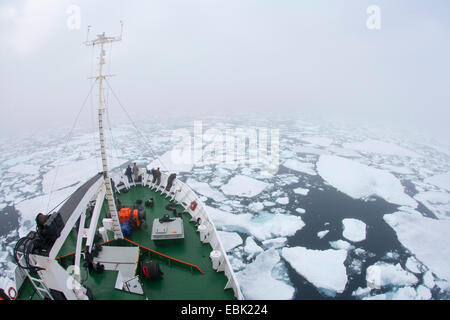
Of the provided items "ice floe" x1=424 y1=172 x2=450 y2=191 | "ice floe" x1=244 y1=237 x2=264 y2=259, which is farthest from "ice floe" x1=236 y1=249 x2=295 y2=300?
"ice floe" x1=424 y1=172 x2=450 y2=191

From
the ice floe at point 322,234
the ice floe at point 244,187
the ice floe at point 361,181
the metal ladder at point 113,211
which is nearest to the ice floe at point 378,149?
the ice floe at point 361,181

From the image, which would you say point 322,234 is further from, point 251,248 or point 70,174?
point 70,174

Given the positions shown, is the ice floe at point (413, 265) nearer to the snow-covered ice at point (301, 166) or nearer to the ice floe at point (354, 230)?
the ice floe at point (354, 230)

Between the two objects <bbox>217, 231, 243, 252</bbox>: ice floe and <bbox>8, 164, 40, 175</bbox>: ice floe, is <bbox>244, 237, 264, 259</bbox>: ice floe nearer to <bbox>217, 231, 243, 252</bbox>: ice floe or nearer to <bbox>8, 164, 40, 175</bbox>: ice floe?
<bbox>217, 231, 243, 252</bbox>: ice floe

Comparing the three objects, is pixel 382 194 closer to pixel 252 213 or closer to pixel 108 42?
pixel 252 213

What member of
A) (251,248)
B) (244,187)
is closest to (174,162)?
(244,187)
